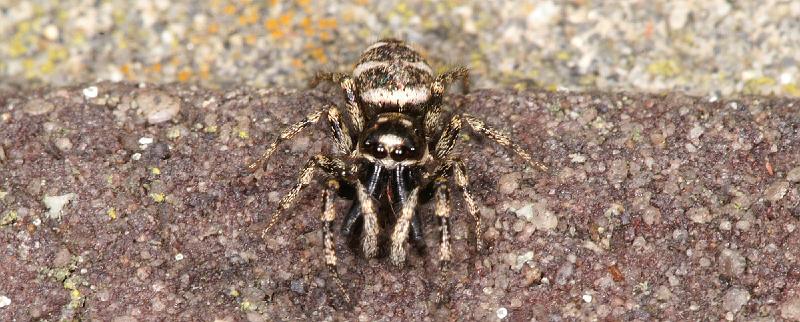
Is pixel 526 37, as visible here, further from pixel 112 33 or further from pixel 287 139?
pixel 112 33

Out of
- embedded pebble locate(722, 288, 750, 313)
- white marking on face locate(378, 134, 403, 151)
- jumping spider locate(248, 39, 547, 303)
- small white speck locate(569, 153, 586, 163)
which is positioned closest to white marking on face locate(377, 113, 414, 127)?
jumping spider locate(248, 39, 547, 303)

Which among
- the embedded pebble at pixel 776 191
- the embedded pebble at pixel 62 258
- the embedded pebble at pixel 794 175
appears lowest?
the embedded pebble at pixel 62 258

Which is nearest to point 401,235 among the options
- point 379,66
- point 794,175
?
point 379,66

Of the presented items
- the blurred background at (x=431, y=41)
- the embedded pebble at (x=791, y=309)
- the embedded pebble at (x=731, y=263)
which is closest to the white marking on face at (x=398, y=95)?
the blurred background at (x=431, y=41)

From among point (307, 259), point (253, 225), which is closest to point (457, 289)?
point (307, 259)

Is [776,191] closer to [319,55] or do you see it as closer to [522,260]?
[522,260]

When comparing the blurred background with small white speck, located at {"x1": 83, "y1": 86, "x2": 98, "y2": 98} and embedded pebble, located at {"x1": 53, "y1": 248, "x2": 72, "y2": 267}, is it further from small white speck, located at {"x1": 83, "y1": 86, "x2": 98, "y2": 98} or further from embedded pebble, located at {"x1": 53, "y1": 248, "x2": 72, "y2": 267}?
embedded pebble, located at {"x1": 53, "y1": 248, "x2": 72, "y2": 267}

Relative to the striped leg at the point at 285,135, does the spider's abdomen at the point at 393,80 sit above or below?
above

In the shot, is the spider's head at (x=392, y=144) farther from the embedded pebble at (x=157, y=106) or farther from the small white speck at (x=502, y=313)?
the embedded pebble at (x=157, y=106)
